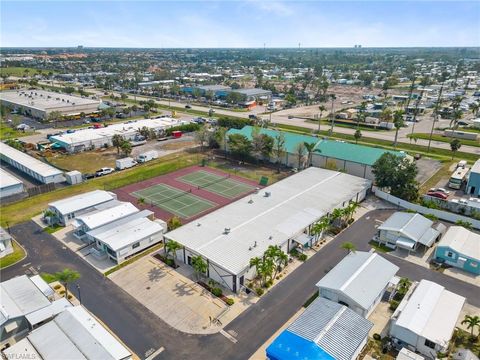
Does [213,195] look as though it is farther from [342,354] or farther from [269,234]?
[342,354]

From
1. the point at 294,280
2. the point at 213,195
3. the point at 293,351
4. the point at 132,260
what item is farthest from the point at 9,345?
the point at 213,195

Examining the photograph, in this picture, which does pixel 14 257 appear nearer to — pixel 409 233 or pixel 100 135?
pixel 409 233

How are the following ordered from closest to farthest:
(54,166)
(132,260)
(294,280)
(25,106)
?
1. (294,280)
2. (132,260)
3. (54,166)
4. (25,106)

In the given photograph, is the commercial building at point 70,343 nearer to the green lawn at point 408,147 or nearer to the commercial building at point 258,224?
the commercial building at point 258,224

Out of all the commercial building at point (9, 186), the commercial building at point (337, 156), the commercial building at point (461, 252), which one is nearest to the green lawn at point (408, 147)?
the commercial building at point (337, 156)

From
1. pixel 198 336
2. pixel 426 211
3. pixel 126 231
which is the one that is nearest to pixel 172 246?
pixel 126 231
